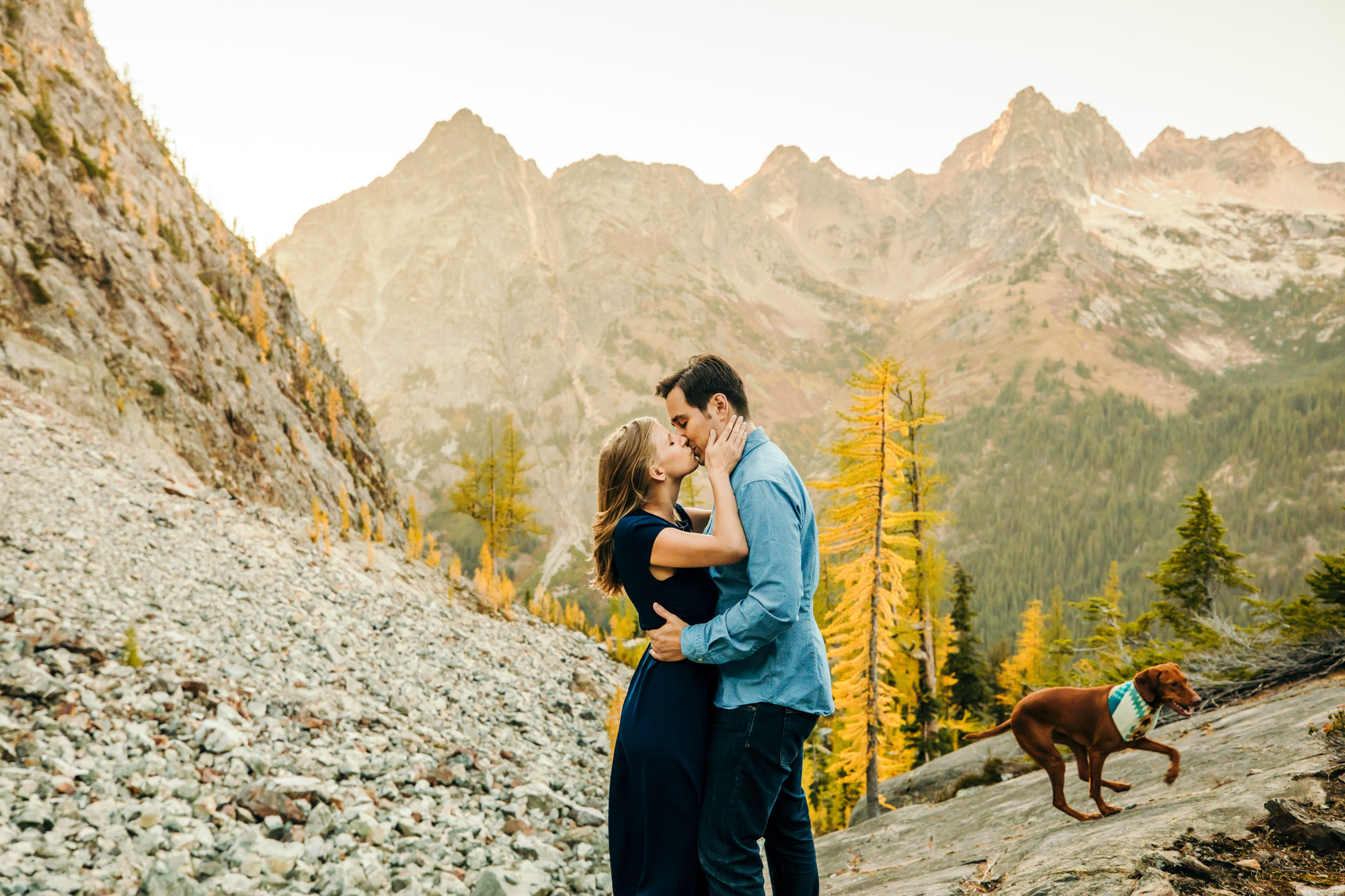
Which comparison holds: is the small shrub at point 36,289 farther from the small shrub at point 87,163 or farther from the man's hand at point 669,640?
the man's hand at point 669,640

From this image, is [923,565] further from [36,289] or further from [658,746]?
[36,289]

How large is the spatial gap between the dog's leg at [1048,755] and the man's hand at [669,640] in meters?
3.92

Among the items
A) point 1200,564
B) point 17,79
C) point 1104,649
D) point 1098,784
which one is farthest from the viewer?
point 1200,564

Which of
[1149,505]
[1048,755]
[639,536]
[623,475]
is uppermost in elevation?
[623,475]

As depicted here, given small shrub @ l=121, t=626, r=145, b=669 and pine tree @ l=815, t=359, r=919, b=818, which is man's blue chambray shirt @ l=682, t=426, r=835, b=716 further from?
pine tree @ l=815, t=359, r=919, b=818

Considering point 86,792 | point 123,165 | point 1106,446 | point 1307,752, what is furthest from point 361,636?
point 1106,446

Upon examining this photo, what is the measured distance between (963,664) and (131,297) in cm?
3209

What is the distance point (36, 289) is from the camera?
12641mm

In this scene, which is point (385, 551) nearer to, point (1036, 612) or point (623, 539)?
point (623, 539)

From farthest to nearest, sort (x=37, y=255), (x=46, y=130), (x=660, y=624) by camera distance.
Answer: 1. (x=46, y=130)
2. (x=37, y=255)
3. (x=660, y=624)

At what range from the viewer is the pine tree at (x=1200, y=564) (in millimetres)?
20750

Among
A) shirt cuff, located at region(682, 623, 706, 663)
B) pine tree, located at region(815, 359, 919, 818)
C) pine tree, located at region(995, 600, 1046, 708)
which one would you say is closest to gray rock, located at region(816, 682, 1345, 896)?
shirt cuff, located at region(682, 623, 706, 663)

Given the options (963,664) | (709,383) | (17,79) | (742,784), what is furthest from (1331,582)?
(17,79)

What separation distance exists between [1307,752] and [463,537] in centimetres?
15684
